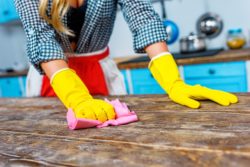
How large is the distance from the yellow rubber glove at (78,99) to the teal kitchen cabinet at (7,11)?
7.22 feet

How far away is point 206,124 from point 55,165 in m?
0.28

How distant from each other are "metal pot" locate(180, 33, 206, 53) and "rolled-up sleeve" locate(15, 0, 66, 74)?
1.39 m

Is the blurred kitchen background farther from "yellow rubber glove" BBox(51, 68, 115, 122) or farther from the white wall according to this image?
"yellow rubber glove" BBox(51, 68, 115, 122)

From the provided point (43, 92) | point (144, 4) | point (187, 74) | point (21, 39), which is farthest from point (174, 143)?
point (21, 39)

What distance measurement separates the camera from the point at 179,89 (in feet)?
2.55

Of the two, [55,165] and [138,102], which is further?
[138,102]

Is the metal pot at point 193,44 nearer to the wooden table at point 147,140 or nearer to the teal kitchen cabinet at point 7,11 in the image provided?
the wooden table at point 147,140

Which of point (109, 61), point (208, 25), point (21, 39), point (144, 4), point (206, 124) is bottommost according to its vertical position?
point (21, 39)

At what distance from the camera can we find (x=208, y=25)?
88.9 inches

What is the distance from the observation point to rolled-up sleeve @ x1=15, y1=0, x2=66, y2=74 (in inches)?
32.8

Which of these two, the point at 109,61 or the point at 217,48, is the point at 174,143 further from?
the point at 217,48

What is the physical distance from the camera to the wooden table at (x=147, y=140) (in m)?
0.43

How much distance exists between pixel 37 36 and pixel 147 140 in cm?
51

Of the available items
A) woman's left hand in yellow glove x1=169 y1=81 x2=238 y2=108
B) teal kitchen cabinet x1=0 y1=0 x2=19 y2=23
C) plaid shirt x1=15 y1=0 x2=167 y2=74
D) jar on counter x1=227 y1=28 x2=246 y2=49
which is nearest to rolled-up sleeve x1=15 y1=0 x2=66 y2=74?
plaid shirt x1=15 y1=0 x2=167 y2=74
